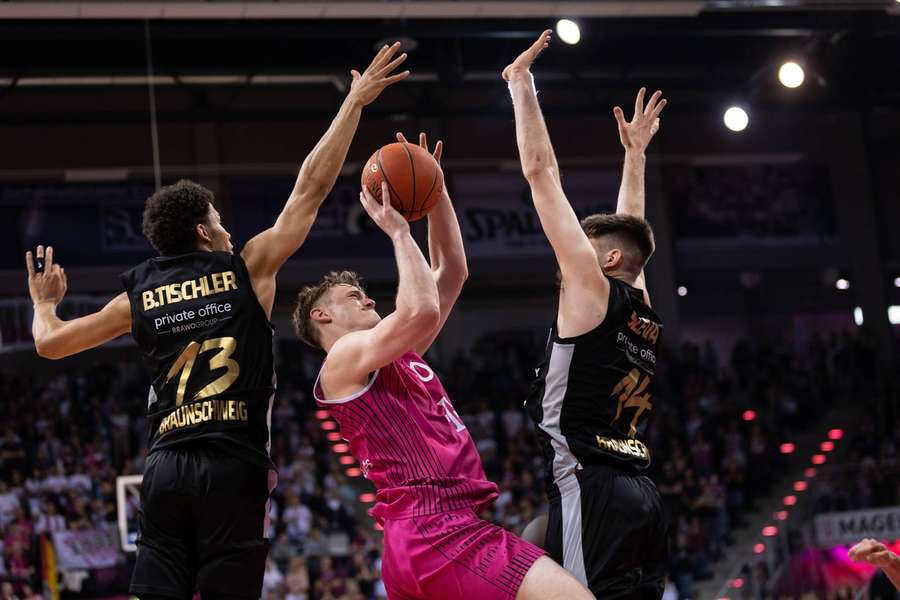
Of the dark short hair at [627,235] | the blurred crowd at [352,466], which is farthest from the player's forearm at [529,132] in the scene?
the blurred crowd at [352,466]

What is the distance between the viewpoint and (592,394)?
14.6 feet

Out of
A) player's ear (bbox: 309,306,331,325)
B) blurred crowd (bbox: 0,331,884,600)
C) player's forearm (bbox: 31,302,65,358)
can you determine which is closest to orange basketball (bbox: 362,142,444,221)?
player's ear (bbox: 309,306,331,325)

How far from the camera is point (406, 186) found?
187 inches

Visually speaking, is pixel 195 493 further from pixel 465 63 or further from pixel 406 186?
pixel 465 63

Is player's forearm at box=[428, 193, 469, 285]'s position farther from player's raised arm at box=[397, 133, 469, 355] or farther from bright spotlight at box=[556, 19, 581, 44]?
bright spotlight at box=[556, 19, 581, 44]

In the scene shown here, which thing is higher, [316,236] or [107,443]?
[316,236]

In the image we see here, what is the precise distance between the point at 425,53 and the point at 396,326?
15365 mm

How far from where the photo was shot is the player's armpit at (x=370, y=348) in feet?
14.0

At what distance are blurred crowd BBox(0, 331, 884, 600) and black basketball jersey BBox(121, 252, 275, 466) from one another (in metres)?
9.55

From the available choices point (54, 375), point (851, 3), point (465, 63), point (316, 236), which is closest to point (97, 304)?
point (54, 375)

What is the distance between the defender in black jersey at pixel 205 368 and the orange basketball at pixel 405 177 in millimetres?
162

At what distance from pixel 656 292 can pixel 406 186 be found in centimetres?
1811

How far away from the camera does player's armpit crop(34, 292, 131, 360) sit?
185 inches

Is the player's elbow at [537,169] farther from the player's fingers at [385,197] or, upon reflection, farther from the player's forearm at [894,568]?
the player's forearm at [894,568]
